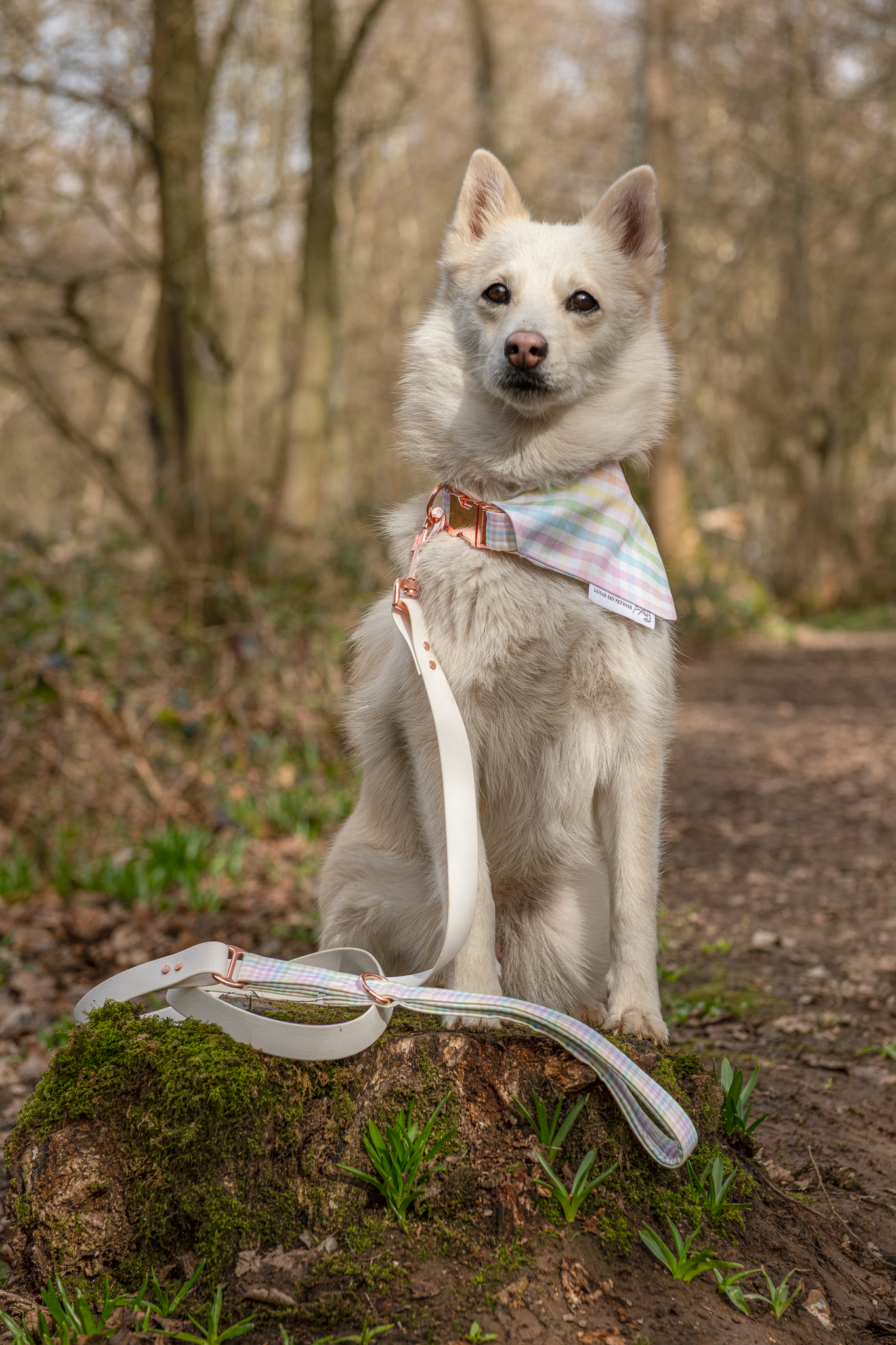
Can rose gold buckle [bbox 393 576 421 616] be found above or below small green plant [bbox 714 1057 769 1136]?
above

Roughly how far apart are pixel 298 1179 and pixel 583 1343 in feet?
1.93

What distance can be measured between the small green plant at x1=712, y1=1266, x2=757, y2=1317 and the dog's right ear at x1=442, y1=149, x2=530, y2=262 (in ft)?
8.12

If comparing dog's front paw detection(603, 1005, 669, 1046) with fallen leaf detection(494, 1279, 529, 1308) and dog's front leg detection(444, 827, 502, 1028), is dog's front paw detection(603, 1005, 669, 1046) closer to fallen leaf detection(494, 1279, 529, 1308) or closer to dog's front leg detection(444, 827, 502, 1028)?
dog's front leg detection(444, 827, 502, 1028)

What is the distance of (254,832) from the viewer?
6.15 m

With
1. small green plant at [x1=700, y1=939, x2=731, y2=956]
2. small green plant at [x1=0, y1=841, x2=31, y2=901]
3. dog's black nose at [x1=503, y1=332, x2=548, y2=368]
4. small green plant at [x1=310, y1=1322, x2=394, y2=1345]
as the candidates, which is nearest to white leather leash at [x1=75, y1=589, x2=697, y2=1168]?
small green plant at [x1=310, y1=1322, x2=394, y2=1345]

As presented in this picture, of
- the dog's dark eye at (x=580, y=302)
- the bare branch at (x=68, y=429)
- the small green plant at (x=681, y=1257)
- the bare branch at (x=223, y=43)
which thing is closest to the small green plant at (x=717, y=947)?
the small green plant at (x=681, y=1257)

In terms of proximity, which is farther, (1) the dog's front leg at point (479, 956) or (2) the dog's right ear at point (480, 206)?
(2) the dog's right ear at point (480, 206)

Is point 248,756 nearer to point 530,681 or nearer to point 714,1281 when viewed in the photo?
point 530,681

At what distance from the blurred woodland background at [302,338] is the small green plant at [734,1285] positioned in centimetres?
345

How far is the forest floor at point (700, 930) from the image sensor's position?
1.87 m

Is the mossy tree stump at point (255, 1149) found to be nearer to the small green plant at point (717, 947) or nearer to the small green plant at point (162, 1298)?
the small green plant at point (162, 1298)

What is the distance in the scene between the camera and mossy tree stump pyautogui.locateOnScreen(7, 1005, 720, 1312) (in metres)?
1.91

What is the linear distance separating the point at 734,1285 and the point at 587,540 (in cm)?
156

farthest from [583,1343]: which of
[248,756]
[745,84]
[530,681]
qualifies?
[745,84]
